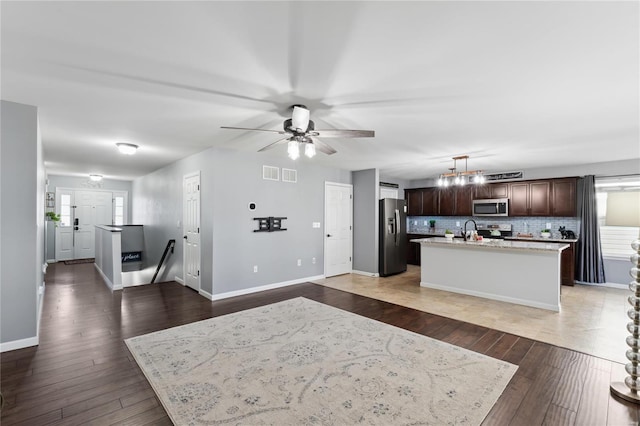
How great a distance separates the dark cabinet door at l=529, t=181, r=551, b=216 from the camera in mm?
6641

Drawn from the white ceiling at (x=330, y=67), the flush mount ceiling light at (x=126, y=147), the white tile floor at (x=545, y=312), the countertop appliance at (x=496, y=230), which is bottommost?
the white tile floor at (x=545, y=312)

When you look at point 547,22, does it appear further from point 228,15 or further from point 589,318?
point 589,318

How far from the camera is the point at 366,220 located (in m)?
7.09

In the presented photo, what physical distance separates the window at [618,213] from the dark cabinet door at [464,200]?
250 cm

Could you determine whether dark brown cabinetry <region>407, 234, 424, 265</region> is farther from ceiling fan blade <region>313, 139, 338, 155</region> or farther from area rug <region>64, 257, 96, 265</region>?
area rug <region>64, 257, 96, 265</region>

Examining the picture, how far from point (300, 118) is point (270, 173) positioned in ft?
9.74

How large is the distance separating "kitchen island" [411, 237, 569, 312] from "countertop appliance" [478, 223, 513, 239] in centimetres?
212

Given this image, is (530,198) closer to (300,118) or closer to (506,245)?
A: (506,245)

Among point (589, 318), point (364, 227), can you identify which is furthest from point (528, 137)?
point (364, 227)

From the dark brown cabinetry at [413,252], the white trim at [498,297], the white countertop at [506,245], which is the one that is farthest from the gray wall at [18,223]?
the dark brown cabinetry at [413,252]

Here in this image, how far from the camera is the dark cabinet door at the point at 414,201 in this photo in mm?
8836

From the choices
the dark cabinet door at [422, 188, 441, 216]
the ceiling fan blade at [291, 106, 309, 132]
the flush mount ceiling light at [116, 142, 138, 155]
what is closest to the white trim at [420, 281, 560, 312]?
the dark cabinet door at [422, 188, 441, 216]

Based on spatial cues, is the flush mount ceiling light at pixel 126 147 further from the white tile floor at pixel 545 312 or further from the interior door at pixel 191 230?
the white tile floor at pixel 545 312

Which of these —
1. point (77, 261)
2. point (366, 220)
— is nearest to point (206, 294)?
point (366, 220)
